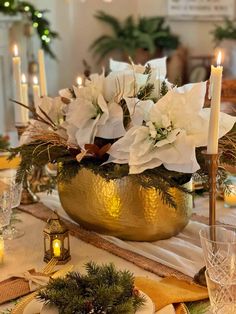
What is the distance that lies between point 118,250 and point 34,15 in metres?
3.41

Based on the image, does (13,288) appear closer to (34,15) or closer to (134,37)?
(34,15)

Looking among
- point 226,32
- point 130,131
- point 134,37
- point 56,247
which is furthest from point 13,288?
point 134,37

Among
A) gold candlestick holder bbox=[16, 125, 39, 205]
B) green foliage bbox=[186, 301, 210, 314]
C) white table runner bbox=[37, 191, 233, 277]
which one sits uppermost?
gold candlestick holder bbox=[16, 125, 39, 205]

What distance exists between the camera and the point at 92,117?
122cm

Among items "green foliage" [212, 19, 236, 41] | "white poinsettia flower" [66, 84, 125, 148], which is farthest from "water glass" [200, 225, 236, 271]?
"green foliage" [212, 19, 236, 41]

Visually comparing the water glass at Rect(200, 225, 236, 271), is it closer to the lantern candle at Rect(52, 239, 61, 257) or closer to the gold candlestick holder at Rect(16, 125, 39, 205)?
the lantern candle at Rect(52, 239, 61, 257)

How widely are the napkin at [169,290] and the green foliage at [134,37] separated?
12.4 ft

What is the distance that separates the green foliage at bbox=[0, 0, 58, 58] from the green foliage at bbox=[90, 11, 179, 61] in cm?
53

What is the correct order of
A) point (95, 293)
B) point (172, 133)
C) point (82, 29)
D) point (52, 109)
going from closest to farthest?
point (95, 293), point (172, 133), point (52, 109), point (82, 29)

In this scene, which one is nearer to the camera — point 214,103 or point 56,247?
point 214,103

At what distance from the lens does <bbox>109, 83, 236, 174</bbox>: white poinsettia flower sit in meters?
1.08

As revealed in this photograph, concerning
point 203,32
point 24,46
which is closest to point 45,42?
point 24,46

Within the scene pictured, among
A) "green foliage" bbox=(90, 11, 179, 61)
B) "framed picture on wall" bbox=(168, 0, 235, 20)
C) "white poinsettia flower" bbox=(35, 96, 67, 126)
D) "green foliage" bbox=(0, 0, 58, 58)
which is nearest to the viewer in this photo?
"white poinsettia flower" bbox=(35, 96, 67, 126)

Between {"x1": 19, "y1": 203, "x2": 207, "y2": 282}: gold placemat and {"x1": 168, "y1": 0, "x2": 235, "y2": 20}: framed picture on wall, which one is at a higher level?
{"x1": 168, "y1": 0, "x2": 235, "y2": 20}: framed picture on wall
